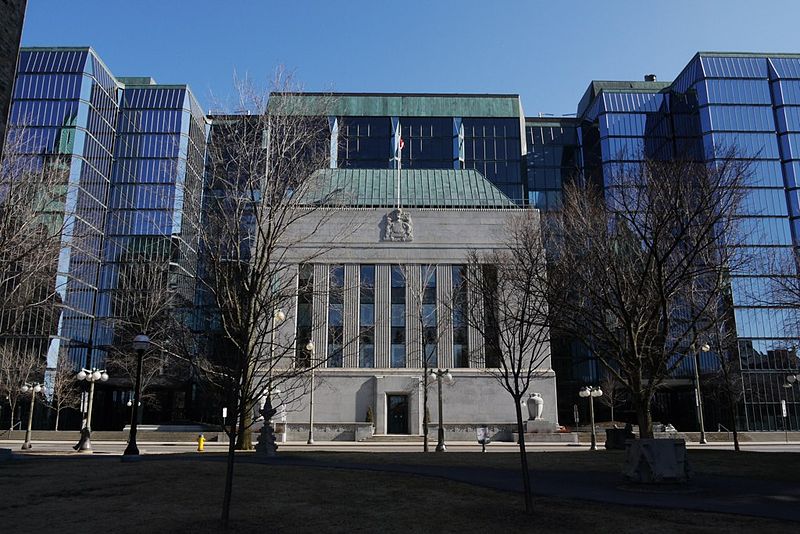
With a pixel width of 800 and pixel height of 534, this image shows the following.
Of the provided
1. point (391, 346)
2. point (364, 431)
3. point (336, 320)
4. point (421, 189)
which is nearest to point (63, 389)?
point (336, 320)

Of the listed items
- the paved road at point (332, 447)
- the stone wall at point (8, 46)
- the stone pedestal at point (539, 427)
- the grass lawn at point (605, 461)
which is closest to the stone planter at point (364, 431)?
the paved road at point (332, 447)

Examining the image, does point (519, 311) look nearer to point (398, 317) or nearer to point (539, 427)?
point (539, 427)

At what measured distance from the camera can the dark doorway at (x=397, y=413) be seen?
53.3 meters

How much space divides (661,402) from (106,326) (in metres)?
73.5

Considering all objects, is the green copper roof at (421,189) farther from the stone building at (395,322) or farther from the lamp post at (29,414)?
the lamp post at (29,414)

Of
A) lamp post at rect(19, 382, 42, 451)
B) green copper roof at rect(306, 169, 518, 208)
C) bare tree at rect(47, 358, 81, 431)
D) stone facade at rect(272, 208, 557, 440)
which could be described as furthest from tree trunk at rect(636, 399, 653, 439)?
bare tree at rect(47, 358, 81, 431)

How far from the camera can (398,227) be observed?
2235 inches

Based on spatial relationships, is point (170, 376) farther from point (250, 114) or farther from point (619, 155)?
point (619, 155)

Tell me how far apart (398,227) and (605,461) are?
37.7 m

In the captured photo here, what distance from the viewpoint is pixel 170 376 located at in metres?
69.3

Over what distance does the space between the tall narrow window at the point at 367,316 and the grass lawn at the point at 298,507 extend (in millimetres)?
37790

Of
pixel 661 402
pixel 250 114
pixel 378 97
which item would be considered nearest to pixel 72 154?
pixel 378 97

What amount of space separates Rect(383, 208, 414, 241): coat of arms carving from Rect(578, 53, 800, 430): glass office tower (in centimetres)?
3075

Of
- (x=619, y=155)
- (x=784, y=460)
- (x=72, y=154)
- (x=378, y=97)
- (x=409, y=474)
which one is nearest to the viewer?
(x=409, y=474)
